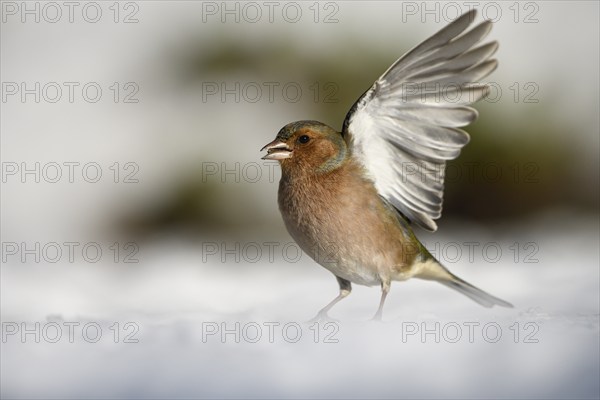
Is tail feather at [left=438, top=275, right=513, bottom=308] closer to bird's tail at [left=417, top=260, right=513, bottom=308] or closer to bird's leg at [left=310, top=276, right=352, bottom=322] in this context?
bird's tail at [left=417, top=260, right=513, bottom=308]

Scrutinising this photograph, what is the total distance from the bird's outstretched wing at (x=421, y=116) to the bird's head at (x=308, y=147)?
66 mm

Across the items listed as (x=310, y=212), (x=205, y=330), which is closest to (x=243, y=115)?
(x=310, y=212)

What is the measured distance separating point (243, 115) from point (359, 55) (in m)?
0.97

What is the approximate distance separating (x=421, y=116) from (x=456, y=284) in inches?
31.4

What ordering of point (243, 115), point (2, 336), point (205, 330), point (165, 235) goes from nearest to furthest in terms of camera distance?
point (205, 330)
point (2, 336)
point (165, 235)
point (243, 115)

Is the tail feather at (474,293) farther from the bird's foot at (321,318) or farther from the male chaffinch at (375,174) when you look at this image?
the bird's foot at (321,318)

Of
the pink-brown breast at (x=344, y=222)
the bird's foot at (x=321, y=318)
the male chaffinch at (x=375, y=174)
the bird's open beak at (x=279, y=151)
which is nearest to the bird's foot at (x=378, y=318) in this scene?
the male chaffinch at (x=375, y=174)

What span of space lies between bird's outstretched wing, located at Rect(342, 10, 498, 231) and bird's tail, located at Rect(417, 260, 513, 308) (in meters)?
0.27

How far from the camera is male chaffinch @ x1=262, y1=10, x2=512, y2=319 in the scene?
2.73m

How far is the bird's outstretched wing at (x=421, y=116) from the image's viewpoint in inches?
102

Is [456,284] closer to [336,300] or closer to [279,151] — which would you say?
[336,300]

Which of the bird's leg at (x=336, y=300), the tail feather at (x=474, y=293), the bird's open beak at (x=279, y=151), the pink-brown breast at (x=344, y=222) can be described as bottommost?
the tail feather at (x=474, y=293)

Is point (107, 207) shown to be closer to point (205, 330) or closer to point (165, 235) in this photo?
point (165, 235)

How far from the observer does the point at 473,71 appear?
2588mm
